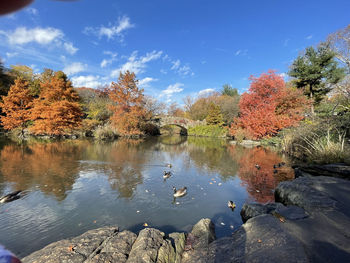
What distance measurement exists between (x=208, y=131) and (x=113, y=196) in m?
27.8

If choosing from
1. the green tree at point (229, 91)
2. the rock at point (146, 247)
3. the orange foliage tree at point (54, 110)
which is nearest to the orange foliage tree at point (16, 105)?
the orange foliage tree at point (54, 110)

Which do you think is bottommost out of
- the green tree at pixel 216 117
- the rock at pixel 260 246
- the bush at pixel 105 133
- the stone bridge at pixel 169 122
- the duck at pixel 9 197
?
the duck at pixel 9 197

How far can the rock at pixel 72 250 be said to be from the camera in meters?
2.55

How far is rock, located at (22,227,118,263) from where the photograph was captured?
2.55 metres

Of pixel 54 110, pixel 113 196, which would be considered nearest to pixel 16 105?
pixel 54 110

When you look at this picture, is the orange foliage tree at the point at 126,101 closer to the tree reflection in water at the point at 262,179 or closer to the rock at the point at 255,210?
the tree reflection in water at the point at 262,179

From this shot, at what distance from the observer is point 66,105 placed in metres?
19.0

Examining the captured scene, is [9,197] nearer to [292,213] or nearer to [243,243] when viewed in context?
[243,243]

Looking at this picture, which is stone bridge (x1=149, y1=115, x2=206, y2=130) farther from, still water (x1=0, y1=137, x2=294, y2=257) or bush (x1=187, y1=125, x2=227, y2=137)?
still water (x1=0, y1=137, x2=294, y2=257)

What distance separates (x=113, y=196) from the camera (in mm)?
5594

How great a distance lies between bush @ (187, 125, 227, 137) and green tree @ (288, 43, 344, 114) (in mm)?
12529

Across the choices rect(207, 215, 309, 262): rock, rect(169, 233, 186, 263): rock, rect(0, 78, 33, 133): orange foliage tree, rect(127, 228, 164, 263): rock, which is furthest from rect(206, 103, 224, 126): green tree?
rect(127, 228, 164, 263): rock

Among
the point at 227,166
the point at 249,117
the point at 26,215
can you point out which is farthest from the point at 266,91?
the point at 26,215

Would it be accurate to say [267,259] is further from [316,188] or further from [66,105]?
[66,105]
